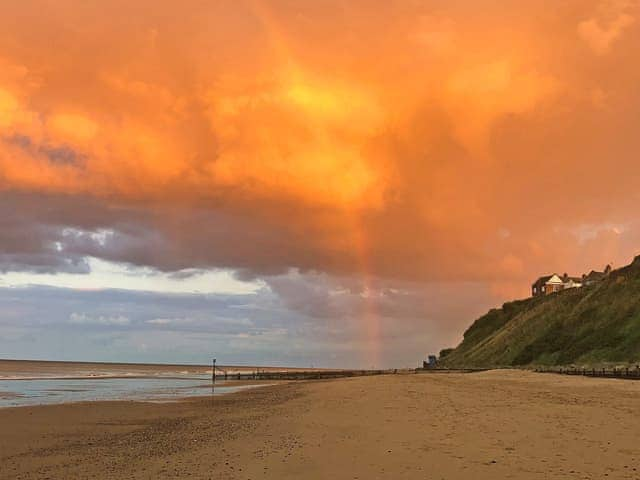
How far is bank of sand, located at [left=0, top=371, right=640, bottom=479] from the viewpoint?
14.4 meters

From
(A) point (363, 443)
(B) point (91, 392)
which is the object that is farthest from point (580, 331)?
(A) point (363, 443)

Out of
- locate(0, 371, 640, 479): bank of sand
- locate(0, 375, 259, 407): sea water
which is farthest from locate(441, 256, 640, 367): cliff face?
locate(0, 371, 640, 479): bank of sand

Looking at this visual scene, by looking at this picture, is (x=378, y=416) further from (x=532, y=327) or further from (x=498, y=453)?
(x=532, y=327)

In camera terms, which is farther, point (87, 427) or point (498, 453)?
point (87, 427)

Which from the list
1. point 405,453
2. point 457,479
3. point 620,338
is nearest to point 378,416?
point 405,453

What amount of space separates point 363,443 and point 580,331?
266 ft

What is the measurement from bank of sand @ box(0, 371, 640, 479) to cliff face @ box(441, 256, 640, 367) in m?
50.2

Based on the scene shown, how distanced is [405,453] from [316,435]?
5.90 m

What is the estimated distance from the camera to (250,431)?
2470 centimetres

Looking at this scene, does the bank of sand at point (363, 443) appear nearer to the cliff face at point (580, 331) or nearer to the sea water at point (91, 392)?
the sea water at point (91, 392)

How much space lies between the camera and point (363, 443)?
1856cm

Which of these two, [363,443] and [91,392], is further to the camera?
[91,392]

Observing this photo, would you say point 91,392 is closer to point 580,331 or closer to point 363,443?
point 363,443

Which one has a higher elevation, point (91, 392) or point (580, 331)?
point (580, 331)
